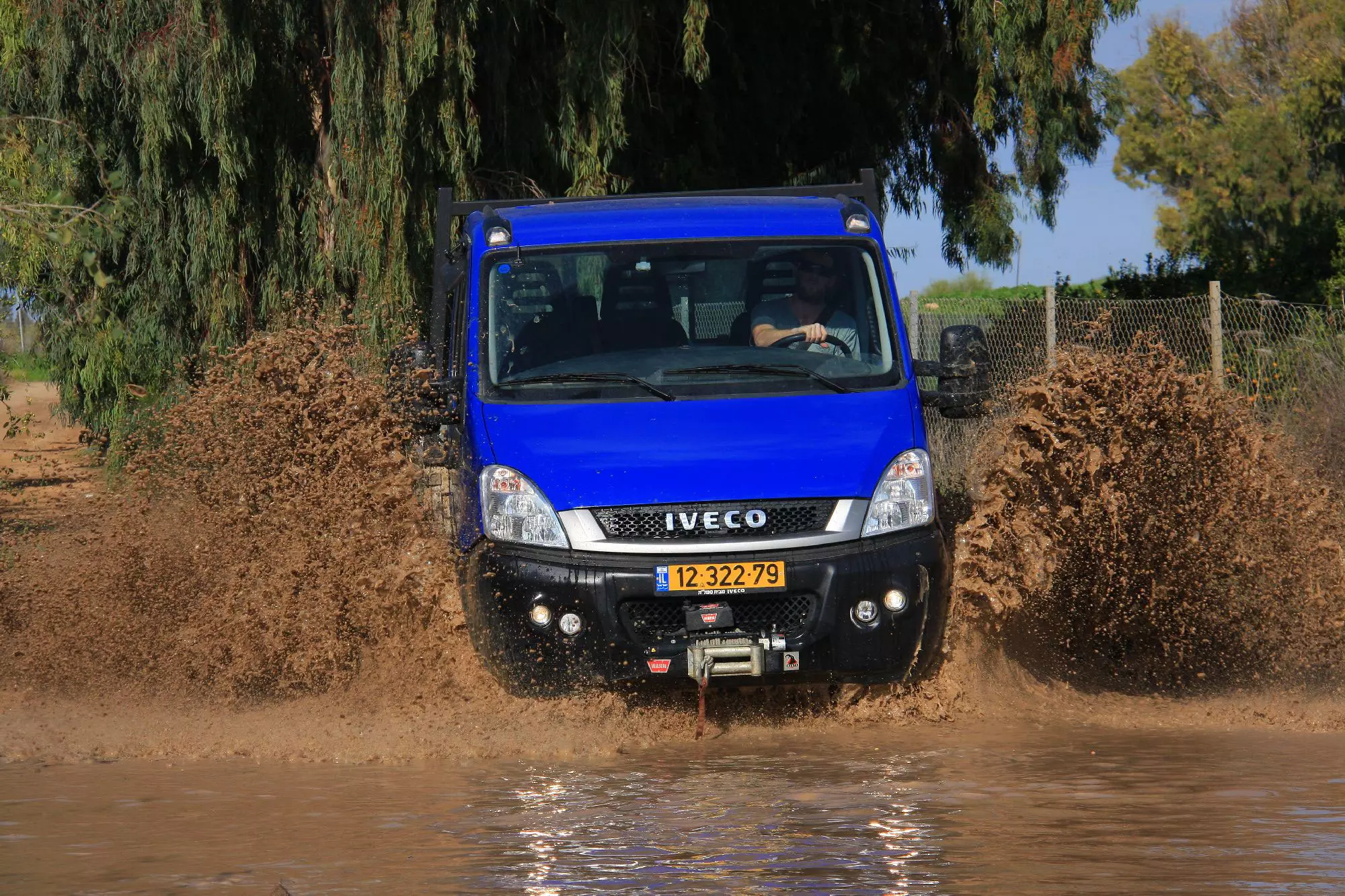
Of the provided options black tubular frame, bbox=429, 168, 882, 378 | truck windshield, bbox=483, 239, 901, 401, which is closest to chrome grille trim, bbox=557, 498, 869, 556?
truck windshield, bbox=483, 239, 901, 401

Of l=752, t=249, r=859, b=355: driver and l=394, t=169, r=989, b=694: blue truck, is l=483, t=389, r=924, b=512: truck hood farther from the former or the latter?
l=752, t=249, r=859, b=355: driver

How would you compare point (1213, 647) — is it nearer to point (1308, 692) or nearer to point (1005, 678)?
point (1308, 692)

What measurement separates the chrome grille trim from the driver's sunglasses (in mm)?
1735

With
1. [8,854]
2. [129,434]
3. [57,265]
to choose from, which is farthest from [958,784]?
[129,434]

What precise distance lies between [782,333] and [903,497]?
50.1 inches

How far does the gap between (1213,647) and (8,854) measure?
575cm

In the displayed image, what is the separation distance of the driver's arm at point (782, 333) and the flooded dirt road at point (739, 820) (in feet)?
6.21

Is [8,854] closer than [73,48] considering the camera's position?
Yes

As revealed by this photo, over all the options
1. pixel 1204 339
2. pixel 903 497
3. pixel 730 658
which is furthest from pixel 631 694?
pixel 1204 339

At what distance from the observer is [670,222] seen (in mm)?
8938

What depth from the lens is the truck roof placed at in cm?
885

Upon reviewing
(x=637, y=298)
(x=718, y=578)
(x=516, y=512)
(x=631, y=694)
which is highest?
(x=637, y=298)

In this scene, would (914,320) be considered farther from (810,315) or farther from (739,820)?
(739,820)

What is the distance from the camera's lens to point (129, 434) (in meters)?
15.3
